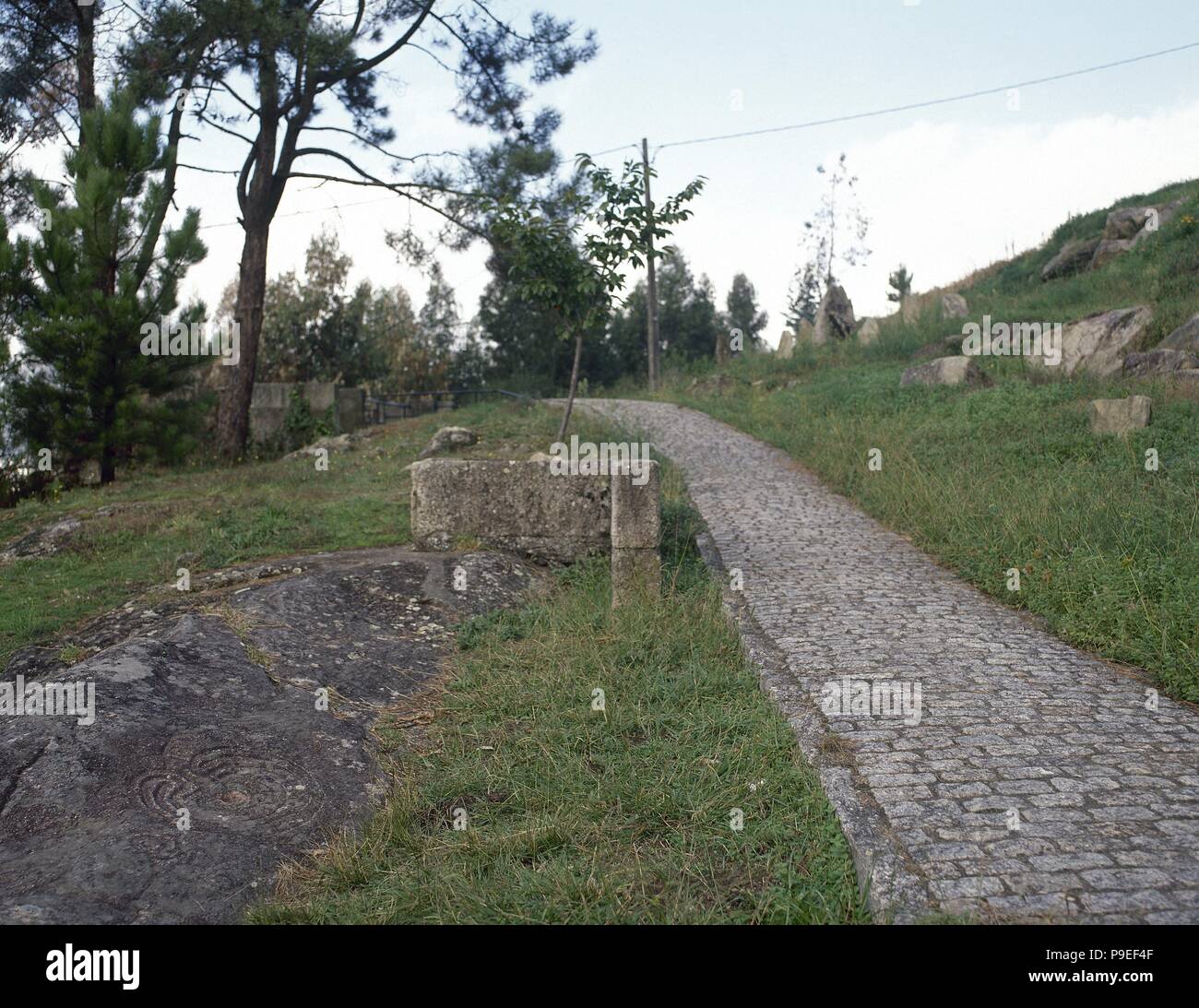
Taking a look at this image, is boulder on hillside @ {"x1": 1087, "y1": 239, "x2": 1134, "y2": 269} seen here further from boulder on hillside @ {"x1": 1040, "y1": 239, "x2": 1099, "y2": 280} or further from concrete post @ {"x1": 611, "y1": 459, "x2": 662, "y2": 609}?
concrete post @ {"x1": 611, "y1": 459, "x2": 662, "y2": 609}

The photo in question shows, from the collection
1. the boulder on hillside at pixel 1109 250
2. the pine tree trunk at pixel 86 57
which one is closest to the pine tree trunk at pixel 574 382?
the pine tree trunk at pixel 86 57

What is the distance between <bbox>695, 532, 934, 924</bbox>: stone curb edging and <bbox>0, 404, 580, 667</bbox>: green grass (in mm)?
4589

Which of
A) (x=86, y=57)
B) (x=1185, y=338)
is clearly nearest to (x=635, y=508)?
(x=1185, y=338)

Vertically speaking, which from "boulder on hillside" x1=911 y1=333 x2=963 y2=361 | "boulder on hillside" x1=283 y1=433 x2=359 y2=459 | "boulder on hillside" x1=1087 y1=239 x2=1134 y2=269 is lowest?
"boulder on hillside" x1=283 y1=433 x2=359 y2=459

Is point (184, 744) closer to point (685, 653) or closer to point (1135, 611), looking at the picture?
point (685, 653)

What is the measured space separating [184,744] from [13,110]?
13.8m

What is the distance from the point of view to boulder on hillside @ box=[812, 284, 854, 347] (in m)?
22.4

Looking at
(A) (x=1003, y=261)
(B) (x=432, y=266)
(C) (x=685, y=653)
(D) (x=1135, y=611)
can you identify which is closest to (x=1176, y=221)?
(A) (x=1003, y=261)

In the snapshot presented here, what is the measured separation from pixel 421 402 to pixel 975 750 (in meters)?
23.3

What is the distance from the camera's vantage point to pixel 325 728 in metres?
5.14

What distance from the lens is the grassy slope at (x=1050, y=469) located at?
19.7 ft

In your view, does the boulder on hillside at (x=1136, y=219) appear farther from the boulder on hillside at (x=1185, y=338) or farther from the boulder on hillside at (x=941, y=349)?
the boulder on hillside at (x=1185, y=338)

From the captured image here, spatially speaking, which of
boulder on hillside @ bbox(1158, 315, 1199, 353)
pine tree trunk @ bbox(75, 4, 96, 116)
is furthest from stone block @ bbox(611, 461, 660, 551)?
pine tree trunk @ bbox(75, 4, 96, 116)

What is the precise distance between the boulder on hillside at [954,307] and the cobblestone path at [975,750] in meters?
12.6
